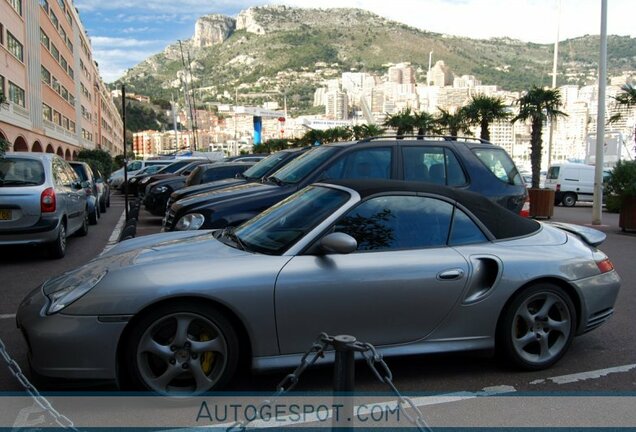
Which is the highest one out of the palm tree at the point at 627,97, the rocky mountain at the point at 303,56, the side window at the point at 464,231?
the rocky mountain at the point at 303,56

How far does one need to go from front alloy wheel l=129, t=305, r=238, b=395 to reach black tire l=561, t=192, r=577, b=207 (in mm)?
25416

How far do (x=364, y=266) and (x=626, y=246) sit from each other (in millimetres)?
9177

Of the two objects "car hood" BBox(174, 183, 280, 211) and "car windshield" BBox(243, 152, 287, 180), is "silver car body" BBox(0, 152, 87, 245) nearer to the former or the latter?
"car hood" BBox(174, 183, 280, 211)

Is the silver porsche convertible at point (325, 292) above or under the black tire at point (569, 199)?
above

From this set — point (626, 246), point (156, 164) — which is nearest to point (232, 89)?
point (156, 164)

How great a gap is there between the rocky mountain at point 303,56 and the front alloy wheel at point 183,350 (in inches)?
5452

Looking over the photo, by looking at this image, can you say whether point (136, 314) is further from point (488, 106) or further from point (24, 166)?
point (488, 106)

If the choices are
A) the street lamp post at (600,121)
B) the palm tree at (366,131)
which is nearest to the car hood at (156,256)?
the street lamp post at (600,121)

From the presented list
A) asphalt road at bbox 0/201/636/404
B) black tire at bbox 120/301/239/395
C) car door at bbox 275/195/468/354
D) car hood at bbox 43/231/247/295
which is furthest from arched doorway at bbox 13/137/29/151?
car door at bbox 275/195/468/354

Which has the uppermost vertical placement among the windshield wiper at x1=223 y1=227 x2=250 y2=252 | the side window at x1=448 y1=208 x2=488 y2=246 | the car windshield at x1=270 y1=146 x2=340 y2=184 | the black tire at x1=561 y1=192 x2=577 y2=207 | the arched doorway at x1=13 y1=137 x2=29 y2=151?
the arched doorway at x1=13 y1=137 x2=29 y2=151

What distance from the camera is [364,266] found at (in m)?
3.91

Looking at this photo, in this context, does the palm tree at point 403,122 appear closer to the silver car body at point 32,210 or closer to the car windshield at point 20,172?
the silver car body at point 32,210

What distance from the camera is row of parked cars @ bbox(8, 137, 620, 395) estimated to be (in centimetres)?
356

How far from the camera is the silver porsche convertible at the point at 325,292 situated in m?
3.56
